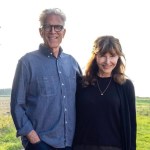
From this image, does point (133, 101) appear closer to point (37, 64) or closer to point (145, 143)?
point (37, 64)

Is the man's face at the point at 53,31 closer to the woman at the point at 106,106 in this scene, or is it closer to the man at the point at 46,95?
the man at the point at 46,95

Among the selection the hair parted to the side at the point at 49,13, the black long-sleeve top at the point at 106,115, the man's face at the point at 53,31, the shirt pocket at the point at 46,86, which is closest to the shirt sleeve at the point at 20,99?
the shirt pocket at the point at 46,86

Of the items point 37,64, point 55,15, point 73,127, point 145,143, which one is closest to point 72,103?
point 73,127

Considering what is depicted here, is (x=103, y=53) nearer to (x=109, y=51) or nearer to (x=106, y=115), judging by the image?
(x=109, y=51)

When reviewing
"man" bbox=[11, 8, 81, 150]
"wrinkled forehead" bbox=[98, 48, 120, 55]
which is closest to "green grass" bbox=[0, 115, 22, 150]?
"man" bbox=[11, 8, 81, 150]

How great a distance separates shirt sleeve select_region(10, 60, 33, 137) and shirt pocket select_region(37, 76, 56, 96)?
0.16m

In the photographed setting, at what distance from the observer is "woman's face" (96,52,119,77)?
18.2 ft

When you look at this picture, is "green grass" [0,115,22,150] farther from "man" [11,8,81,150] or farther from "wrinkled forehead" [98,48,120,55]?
"wrinkled forehead" [98,48,120,55]

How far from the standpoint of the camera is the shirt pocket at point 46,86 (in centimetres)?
528

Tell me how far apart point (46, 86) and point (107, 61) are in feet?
2.71

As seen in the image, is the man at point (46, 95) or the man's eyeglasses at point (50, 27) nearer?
the man at point (46, 95)

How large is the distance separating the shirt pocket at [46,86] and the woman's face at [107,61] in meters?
0.68

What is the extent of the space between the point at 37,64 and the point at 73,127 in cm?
90

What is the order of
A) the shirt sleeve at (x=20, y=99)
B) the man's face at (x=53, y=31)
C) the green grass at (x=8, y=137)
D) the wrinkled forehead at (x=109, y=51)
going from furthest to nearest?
1. the green grass at (x=8, y=137)
2. the wrinkled forehead at (x=109, y=51)
3. the man's face at (x=53, y=31)
4. the shirt sleeve at (x=20, y=99)
